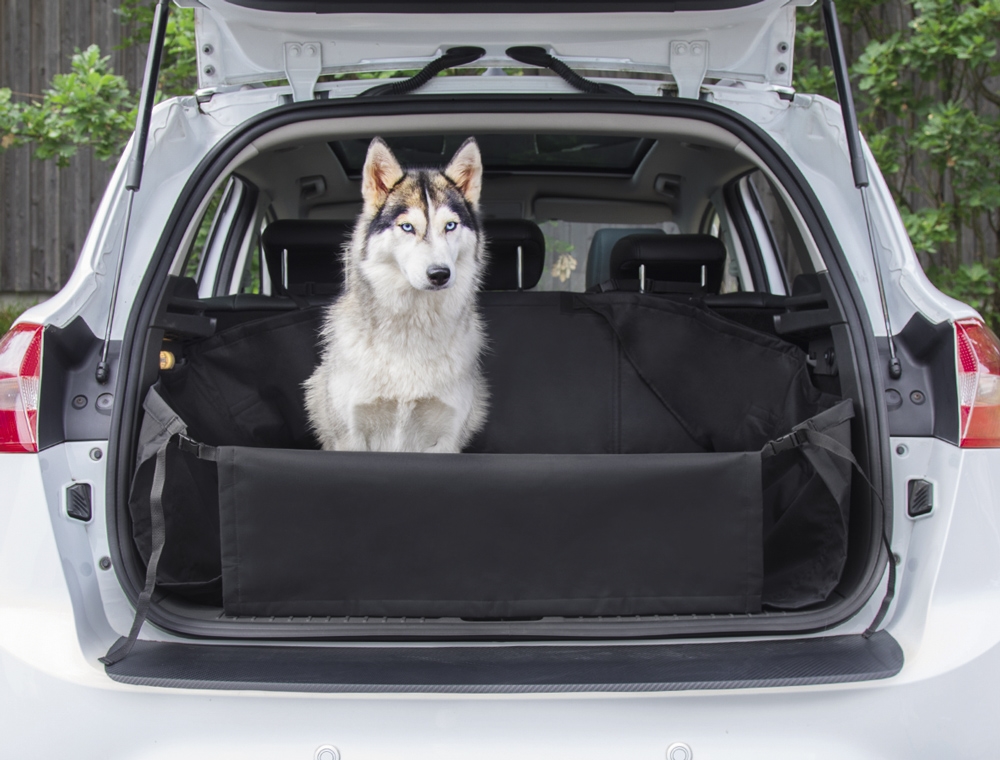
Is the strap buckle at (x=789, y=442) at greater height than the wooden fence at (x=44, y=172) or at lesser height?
lesser

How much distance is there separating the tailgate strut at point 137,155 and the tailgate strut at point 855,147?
5.53 ft

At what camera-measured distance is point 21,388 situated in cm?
160

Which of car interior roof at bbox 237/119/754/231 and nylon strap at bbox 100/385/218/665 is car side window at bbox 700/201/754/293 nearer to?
car interior roof at bbox 237/119/754/231

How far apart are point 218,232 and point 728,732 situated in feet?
9.53

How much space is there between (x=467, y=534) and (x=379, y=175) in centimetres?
134

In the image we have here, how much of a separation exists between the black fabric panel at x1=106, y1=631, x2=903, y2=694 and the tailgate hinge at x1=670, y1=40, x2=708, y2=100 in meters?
1.54

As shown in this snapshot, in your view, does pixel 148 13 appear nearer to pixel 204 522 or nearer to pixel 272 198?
pixel 272 198

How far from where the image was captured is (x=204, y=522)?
200 cm

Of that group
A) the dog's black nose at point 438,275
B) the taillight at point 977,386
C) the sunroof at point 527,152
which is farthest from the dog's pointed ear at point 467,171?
the taillight at point 977,386

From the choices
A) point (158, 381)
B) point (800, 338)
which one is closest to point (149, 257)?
point (158, 381)

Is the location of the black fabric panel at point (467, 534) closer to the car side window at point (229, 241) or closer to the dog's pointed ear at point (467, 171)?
the dog's pointed ear at point (467, 171)

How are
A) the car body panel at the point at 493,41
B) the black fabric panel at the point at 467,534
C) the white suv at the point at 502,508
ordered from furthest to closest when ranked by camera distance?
the car body panel at the point at 493,41 < the black fabric panel at the point at 467,534 < the white suv at the point at 502,508

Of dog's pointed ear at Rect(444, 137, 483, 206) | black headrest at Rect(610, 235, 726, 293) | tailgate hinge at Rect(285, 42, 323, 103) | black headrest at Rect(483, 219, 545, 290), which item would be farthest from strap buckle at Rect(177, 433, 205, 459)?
black headrest at Rect(610, 235, 726, 293)

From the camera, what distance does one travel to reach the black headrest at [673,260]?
307 cm
